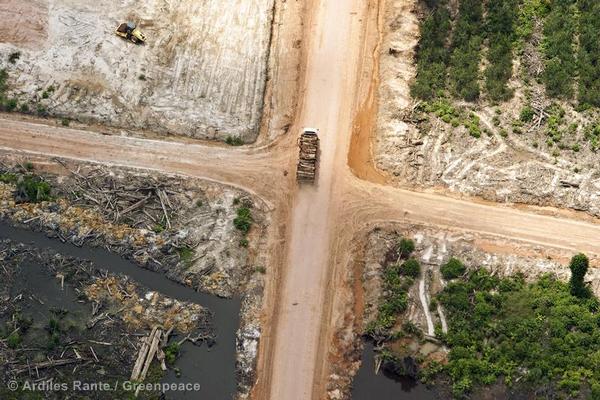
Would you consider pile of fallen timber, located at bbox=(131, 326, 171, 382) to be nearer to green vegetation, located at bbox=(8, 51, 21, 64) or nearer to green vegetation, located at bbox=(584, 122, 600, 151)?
green vegetation, located at bbox=(8, 51, 21, 64)

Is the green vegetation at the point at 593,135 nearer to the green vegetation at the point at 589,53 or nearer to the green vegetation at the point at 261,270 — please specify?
the green vegetation at the point at 589,53

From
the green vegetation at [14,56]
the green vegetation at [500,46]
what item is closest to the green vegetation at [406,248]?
the green vegetation at [500,46]

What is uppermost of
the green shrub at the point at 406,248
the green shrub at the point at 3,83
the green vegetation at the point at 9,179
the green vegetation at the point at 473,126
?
the green vegetation at the point at 473,126

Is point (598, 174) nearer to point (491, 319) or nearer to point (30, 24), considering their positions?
point (491, 319)

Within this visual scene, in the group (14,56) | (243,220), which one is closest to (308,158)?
(243,220)

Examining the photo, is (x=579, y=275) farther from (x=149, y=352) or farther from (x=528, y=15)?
(x=149, y=352)

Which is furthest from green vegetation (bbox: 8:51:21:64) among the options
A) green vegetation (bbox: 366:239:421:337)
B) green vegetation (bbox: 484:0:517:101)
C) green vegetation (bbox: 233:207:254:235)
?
green vegetation (bbox: 484:0:517:101)

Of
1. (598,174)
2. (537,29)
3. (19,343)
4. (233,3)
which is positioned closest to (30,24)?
(233,3)
